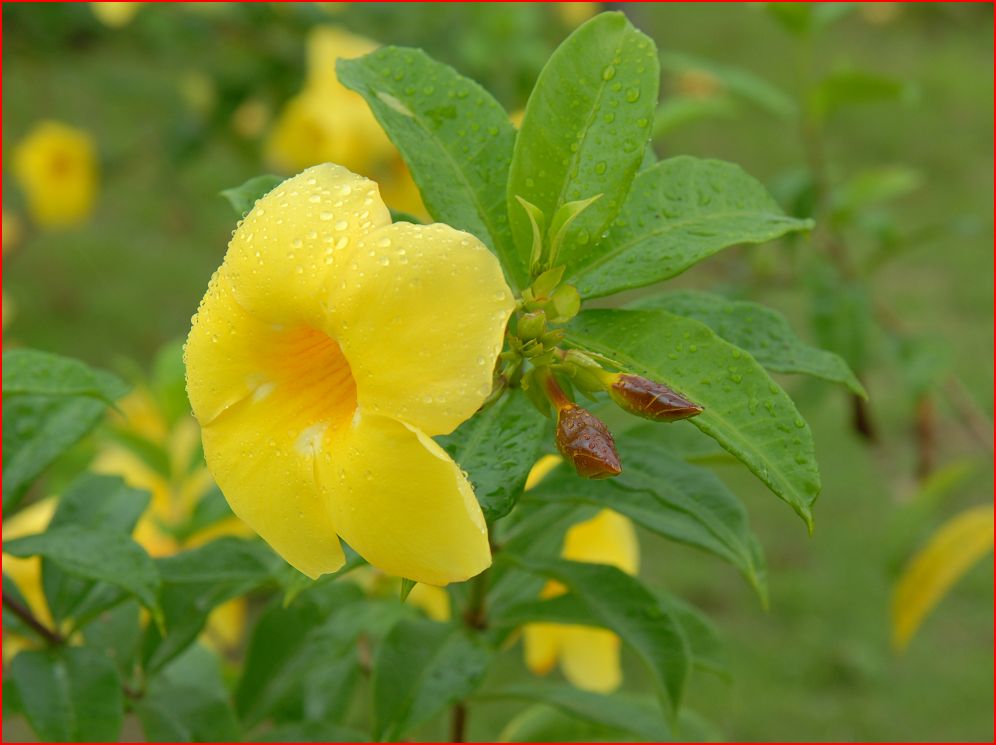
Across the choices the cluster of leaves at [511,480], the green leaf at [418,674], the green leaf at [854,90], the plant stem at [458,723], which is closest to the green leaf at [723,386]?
the cluster of leaves at [511,480]

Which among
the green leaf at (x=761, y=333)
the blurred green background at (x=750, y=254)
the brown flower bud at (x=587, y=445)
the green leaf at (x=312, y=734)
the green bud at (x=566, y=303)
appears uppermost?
the green bud at (x=566, y=303)

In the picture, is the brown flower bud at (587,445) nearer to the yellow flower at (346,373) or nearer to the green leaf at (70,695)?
the yellow flower at (346,373)

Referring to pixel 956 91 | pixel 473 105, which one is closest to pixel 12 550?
pixel 473 105

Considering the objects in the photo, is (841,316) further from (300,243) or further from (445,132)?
(300,243)

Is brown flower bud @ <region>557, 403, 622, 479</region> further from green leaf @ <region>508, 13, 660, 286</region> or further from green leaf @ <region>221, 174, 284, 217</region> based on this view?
green leaf @ <region>221, 174, 284, 217</region>

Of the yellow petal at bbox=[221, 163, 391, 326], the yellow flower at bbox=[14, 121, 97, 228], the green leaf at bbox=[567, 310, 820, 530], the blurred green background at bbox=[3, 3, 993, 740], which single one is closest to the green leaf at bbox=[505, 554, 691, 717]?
the green leaf at bbox=[567, 310, 820, 530]

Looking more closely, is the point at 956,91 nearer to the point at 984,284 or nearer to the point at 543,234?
the point at 984,284

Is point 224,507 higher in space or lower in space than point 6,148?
higher
